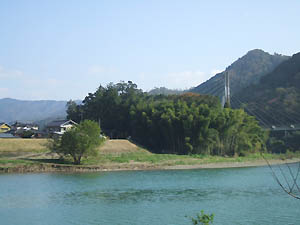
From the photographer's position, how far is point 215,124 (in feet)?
146

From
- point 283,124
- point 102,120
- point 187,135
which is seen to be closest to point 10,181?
point 187,135

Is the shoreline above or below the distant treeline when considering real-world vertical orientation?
below

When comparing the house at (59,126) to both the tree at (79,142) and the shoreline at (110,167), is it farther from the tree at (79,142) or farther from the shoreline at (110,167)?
the shoreline at (110,167)

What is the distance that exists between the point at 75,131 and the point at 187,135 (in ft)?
45.6

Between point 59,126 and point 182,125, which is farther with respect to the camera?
point 59,126

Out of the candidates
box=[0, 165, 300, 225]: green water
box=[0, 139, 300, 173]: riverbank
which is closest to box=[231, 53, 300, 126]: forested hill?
box=[0, 139, 300, 173]: riverbank

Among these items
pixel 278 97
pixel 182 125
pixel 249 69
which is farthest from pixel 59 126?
pixel 249 69

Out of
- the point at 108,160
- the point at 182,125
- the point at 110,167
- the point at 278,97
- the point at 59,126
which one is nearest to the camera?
the point at 110,167

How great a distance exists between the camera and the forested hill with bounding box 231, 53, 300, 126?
6050cm

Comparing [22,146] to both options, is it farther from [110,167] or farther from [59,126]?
[59,126]

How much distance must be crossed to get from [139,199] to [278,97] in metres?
53.7

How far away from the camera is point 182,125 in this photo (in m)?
44.2

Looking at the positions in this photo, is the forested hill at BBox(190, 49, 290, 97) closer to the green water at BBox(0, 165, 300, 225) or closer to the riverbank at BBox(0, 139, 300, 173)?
the riverbank at BBox(0, 139, 300, 173)

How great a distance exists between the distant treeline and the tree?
11775mm
